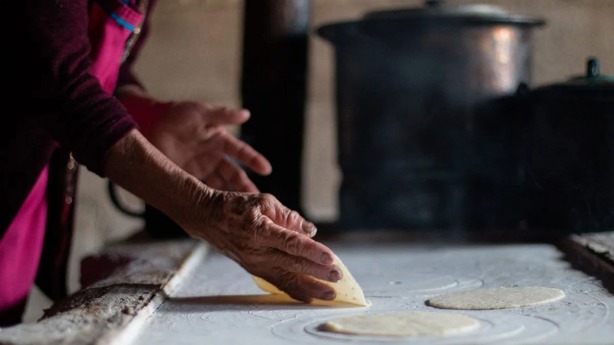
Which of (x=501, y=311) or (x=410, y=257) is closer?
(x=501, y=311)

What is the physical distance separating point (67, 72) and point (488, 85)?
1.34 m

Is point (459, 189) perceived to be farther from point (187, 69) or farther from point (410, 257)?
point (187, 69)

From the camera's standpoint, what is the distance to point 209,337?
1.11m

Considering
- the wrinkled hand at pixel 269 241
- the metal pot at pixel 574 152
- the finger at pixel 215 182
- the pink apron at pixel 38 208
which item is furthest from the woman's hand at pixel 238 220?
the metal pot at pixel 574 152

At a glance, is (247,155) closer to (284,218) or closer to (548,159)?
(284,218)

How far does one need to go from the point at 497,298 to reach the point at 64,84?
772 mm

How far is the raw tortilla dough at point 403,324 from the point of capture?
107 cm

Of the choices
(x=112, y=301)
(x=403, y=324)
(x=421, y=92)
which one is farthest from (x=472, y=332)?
(x=421, y=92)

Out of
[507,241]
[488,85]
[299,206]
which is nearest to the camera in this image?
[507,241]

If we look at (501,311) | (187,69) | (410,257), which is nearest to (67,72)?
(501,311)

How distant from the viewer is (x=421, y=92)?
2.37 metres

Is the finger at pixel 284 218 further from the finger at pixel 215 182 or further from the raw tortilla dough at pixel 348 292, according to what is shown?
the finger at pixel 215 182

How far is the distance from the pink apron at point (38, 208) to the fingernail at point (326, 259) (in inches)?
27.1

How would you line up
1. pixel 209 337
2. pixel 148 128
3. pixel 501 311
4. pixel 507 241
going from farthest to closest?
pixel 507 241 → pixel 148 128 → pixel 501 311 → pixel 209 337
